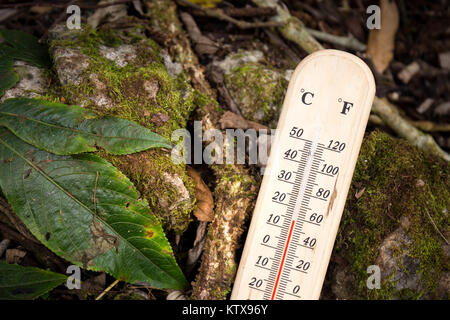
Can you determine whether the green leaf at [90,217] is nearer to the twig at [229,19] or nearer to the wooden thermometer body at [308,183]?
the wooden thermometer body at [308,183]

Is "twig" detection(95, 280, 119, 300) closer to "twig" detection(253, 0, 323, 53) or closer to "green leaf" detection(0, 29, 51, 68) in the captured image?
"green leaf" detection(0, 29, 51, 68)

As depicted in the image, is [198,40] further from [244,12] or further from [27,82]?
[27,82]

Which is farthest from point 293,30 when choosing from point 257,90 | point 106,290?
point 106,290

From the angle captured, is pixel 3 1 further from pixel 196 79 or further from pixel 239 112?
pixel 239 112

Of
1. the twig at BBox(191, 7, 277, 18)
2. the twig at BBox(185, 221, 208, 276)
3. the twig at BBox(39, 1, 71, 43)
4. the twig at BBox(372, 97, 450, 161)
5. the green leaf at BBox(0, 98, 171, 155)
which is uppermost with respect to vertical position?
the twig at BBox(39, 1, 71, 43)

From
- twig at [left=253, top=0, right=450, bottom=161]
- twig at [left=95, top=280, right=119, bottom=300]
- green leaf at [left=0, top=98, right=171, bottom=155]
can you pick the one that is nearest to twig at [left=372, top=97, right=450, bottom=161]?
twig at [left=253, top=0, right=450, bottom=161]

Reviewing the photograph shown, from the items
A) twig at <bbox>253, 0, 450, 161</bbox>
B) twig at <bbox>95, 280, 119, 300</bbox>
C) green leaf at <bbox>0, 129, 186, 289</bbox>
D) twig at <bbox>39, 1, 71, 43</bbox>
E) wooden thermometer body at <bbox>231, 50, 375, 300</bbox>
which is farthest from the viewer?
twig at <bbox>253, 0, 450, 161</bbox>
